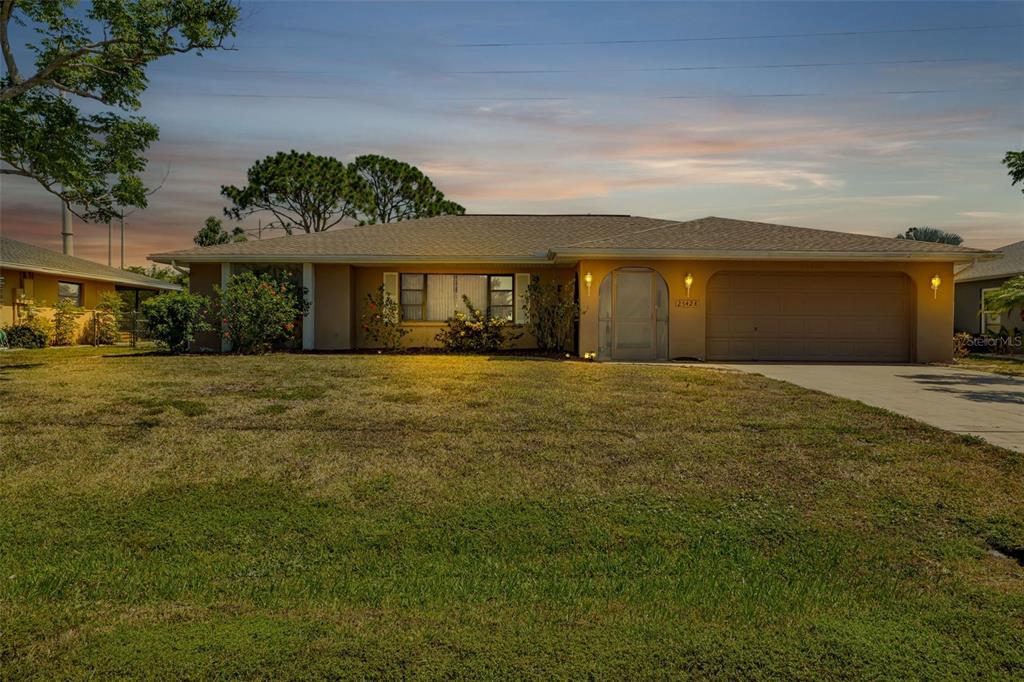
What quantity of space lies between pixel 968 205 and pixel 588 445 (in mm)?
15453

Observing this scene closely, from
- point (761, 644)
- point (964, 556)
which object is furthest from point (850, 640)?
point (964, 556)

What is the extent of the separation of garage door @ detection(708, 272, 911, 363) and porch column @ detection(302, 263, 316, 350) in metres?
10.4

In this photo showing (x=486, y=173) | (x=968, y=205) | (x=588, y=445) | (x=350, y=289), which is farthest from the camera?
(x=486, y=173)

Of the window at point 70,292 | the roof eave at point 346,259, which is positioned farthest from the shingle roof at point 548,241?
the window at point 70,292

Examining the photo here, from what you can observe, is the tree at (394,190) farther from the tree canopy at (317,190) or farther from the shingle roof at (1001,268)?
the shingle roof at (1001,268)

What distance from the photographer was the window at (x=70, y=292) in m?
24.2

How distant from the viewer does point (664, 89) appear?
1527cm

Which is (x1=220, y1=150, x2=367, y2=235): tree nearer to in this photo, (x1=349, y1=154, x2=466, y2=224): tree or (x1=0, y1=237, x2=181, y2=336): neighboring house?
(x1=349, y1=154, x2=466, y2=224): tree

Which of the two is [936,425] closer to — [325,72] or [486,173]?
[325,72]

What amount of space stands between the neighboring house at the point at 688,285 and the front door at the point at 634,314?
0.9 inches

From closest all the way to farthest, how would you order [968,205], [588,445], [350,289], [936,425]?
[588,445]
[936,425]
[968,205]
[350,289]

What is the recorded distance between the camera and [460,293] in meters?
17.9

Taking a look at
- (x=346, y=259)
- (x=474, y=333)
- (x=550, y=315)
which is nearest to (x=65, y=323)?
(x=346, y=259)

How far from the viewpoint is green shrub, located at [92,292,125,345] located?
24.0 meters
